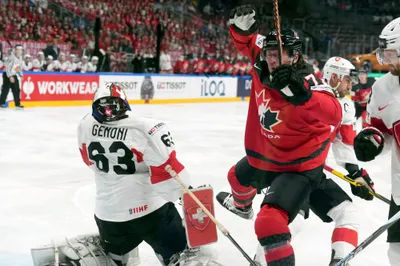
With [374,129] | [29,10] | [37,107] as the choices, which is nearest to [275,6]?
[374,129]

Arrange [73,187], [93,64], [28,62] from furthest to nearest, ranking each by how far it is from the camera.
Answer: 1. [93,64]
2. [28,62]
3. [73,187]

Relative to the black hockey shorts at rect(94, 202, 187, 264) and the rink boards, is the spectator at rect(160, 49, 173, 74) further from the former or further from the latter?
the black hockey shorts at rect(94, 202, 187, 264)

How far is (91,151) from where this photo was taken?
286 cm

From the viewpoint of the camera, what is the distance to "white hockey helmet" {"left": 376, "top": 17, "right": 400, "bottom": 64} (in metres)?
2.37

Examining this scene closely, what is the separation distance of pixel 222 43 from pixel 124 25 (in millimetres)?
4864

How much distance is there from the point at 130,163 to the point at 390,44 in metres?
1.26

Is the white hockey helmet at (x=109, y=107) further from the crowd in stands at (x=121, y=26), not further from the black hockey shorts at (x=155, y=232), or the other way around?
the crowd in stands at (x=121, y=26)

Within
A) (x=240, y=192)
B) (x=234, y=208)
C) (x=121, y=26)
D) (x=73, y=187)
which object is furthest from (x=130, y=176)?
(x=121, y=26)

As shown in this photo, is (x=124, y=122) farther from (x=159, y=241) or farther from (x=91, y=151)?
(x=159, y=241)

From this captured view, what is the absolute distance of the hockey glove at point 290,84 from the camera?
7.85 feet

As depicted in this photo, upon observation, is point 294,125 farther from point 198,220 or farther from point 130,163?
point 130,163

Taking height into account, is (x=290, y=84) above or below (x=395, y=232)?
above

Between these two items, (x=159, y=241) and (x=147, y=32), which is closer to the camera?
(x=159, y=241)

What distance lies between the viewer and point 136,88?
1445 centimetres
